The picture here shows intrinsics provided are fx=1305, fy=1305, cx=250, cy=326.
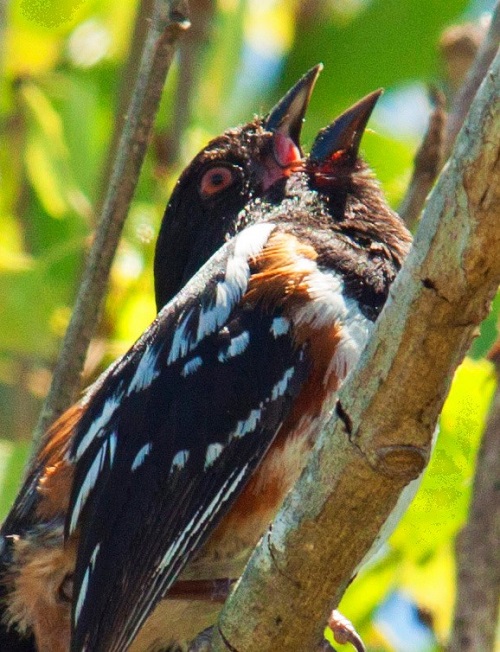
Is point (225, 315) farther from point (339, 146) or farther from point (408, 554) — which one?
point (408, 554)

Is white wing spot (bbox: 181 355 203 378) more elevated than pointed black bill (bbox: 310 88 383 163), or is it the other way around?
pointed black bill (bbox: 310 88 383 163)

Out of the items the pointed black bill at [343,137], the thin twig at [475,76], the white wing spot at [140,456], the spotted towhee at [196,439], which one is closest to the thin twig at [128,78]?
the pointed black bill at [343,137]

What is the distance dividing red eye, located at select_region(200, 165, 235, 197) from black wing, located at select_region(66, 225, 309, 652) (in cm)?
50

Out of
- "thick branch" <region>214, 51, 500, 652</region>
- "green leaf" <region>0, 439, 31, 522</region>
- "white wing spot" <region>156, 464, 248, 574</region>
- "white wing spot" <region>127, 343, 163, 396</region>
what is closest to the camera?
"thick branch" <region>214, 51, 500, 652</region>

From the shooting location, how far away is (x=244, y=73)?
6305 mm

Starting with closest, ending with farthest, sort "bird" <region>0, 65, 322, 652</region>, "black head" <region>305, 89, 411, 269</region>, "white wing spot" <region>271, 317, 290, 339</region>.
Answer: "white wing spot" <region>271, 317, 290, 339</region>, "black head" <region>305, 89, 411, 269</region>, "bird" <region>0, 65, 322, 652</region>

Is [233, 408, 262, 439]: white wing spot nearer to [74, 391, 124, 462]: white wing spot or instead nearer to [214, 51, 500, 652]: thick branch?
[74, 391, 124, 462]: white wing spot

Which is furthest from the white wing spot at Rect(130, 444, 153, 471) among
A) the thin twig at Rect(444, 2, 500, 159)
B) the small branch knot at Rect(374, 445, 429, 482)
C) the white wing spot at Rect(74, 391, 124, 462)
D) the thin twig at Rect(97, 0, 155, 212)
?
the thin twig at Rect(97, 0, 155, 212)

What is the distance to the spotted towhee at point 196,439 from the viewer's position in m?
3.14

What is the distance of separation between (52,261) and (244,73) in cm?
224

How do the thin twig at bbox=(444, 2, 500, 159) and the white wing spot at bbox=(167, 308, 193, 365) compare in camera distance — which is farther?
the thin twig at bbox=(444, 2, 500, 159)

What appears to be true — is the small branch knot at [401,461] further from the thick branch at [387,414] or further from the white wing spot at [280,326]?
the white wing spot at [280,326]

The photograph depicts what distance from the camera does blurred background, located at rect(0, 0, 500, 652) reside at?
4012mm

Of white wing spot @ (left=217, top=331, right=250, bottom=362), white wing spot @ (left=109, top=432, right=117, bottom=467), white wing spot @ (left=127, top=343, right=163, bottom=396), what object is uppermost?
white wing spot @ (left=217, top=331, right=250, bottom=362)
